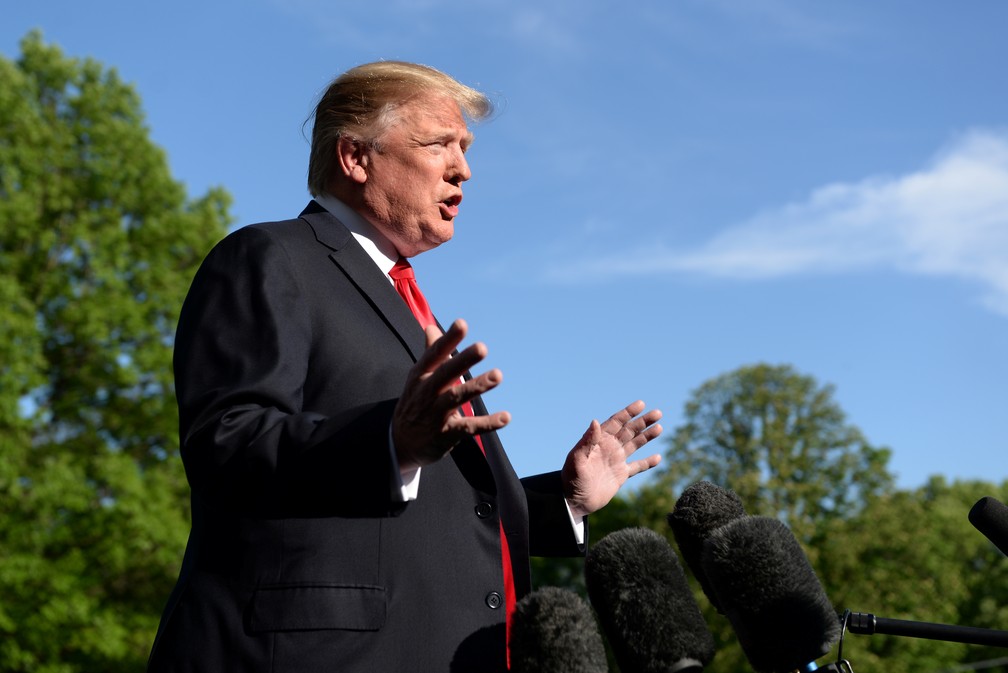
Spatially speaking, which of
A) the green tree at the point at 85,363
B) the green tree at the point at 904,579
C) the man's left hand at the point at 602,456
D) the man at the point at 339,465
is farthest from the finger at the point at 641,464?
the green tree at the point at 904,579

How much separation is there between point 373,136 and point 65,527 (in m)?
17.1

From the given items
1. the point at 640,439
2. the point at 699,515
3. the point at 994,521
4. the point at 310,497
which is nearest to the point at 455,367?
the point at 310,497

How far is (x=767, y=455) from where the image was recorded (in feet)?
117

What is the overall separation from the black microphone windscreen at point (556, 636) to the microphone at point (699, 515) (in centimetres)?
52

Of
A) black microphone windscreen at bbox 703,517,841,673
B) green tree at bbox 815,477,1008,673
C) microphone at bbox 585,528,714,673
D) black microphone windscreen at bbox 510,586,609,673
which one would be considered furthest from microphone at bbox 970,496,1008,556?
green tree at bbox 815,477,1008,673

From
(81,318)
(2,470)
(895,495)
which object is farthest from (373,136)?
(895,495)

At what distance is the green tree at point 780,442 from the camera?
35344 millimetres

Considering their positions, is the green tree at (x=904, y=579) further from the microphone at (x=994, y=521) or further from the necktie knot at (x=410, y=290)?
the microphone at (x=994, y=521)

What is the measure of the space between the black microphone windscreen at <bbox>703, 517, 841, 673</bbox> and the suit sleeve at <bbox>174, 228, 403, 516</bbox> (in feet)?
2.64

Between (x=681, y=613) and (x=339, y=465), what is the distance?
86 centimetres

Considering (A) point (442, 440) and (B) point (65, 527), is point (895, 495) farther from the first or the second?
(A) point (442, 440)

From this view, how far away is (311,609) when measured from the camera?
2869 millimetres

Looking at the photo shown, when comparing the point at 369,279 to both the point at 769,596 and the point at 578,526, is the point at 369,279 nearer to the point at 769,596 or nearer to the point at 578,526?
the point at 578,526

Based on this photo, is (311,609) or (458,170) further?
(458,170)
